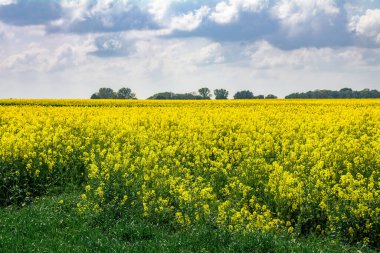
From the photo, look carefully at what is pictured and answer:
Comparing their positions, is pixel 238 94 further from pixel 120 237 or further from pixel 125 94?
pixel 120 237

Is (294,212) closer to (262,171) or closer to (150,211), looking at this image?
(262,171)

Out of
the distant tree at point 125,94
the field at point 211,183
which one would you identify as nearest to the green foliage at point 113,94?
the distant tree at point 125,94

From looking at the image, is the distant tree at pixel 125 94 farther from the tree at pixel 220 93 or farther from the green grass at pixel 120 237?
the green grass at pixel 120 237

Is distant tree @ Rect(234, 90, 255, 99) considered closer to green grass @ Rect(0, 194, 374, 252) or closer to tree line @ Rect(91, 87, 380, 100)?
tree line @ Rect(91, 87, 380, 100)

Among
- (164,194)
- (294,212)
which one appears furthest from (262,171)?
(164,194)

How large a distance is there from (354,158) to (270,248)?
6.64 metres

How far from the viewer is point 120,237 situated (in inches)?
392

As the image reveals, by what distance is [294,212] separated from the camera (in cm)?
1143

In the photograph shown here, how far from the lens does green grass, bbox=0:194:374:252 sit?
29.9 feet

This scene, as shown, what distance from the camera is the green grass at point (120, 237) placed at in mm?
9125

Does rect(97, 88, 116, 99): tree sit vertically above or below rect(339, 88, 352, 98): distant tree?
above

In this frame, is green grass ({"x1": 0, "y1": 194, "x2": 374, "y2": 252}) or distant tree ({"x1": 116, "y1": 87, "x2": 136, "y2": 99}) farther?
distant tree ({"x1": 116, "y1": 87, "x2": 136, "y2": 99})

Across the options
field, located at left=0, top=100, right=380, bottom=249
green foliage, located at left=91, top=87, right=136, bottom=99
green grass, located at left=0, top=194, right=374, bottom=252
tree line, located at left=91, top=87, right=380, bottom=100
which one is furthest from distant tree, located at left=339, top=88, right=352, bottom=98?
green grass, located at left=0, top=194, right=374, bottom=252

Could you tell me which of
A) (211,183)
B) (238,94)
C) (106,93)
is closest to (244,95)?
(238,94)
